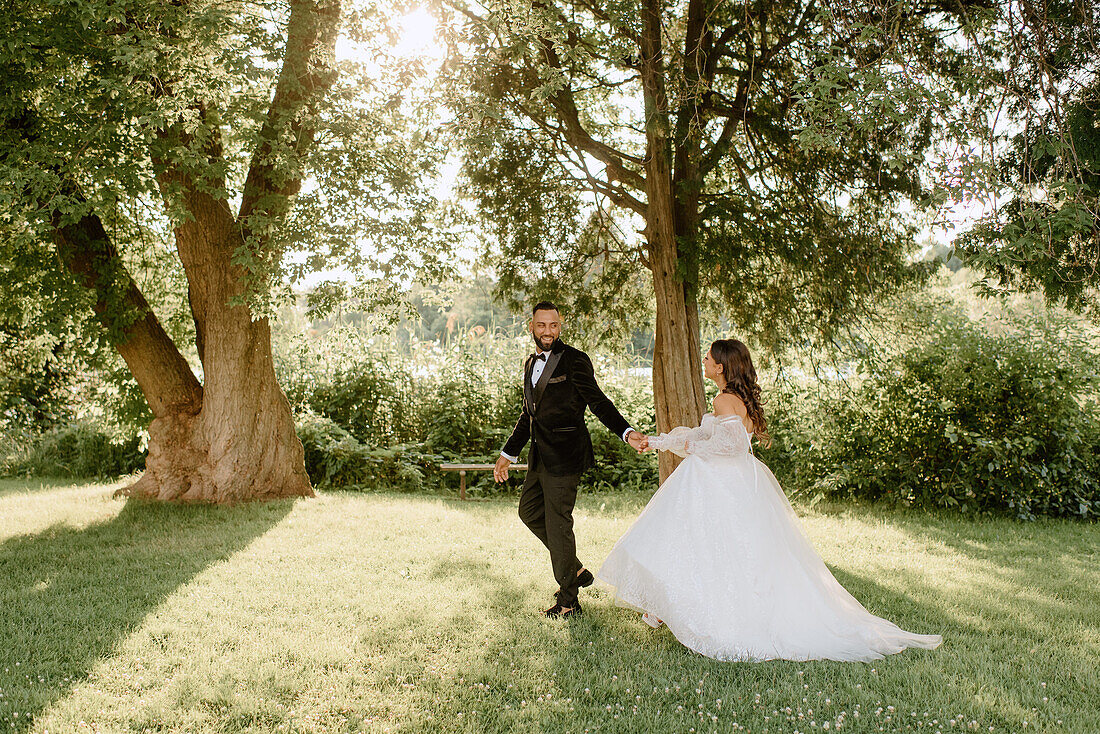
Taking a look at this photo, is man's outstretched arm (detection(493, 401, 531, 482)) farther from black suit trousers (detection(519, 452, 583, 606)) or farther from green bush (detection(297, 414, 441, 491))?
green bush (detection(297, 414, 441, 491))

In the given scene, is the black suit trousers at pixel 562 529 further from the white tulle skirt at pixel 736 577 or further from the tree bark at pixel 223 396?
the tree bark at pixel 223 396

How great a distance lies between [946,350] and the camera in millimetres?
9422

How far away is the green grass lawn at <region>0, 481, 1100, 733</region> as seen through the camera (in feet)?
11.7

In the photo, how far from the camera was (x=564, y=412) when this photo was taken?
5.15m

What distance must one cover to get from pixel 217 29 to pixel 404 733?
227 inches

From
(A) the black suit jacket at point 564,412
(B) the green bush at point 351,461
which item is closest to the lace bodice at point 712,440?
(A) the black suit jacket at point 564,412

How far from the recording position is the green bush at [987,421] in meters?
8.94

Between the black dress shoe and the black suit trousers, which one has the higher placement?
the black suit trousers

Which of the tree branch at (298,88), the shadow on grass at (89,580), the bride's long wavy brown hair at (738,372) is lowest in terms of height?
the shadow on grass at (89,580)

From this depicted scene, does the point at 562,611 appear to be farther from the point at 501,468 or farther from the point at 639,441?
the point at 639,441

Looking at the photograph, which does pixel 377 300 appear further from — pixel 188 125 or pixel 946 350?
pixel 946 350

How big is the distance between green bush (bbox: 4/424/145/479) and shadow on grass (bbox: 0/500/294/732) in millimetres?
4780

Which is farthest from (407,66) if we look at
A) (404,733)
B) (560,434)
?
(404,733)

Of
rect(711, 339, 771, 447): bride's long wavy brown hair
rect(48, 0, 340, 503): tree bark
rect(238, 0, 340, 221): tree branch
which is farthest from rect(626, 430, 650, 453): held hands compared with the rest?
rect(48, 0, 340, 503): tree bark
